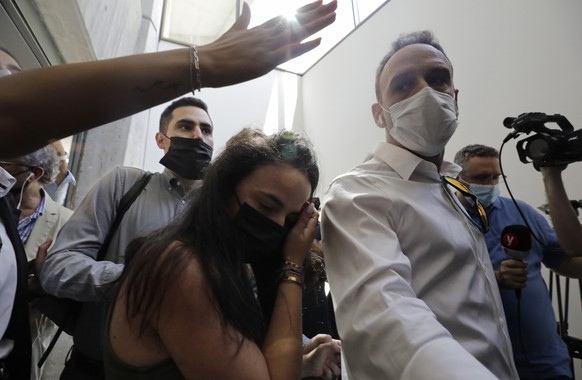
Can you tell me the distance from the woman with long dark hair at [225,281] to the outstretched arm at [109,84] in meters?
0.35

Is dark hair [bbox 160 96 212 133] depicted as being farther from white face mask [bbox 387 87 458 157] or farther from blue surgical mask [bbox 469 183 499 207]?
blue surgical mask [bbox 469 183 499 207]

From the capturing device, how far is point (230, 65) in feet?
1.82


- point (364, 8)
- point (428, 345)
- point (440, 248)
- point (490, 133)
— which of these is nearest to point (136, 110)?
point (428, 345)

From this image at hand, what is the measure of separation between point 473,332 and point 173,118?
1598 millimetres

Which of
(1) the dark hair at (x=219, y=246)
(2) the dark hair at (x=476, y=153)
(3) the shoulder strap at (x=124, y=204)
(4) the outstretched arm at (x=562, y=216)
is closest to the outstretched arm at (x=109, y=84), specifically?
(1) the dark hair at (x=219, y=246)

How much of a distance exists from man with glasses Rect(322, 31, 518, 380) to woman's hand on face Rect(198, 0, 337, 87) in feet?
1.30

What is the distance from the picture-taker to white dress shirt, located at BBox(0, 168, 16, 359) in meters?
0.87

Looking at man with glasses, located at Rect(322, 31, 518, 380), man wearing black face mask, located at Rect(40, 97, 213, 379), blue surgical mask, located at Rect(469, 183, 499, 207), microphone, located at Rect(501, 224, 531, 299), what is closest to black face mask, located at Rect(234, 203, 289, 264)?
man with glasses, located at Rect(322, 31, 518, 380)

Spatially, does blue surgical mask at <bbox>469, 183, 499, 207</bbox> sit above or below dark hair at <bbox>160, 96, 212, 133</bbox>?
below

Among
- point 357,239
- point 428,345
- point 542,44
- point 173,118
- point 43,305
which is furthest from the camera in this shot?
point 542,44

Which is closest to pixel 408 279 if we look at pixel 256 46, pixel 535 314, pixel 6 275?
pixel 256 46

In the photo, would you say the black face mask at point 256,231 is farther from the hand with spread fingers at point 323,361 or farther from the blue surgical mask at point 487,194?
the blue surgical mask at point 487,194

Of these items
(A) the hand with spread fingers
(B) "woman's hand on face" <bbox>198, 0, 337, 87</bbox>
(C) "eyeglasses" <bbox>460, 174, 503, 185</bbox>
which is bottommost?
(A) the hand with spread fingers

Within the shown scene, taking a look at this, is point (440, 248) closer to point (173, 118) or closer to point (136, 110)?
point (136, 110)
